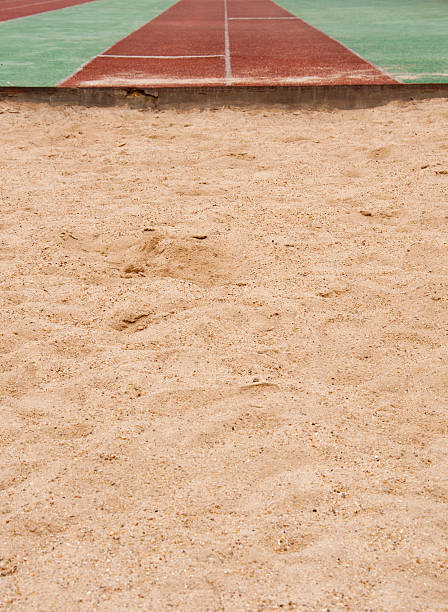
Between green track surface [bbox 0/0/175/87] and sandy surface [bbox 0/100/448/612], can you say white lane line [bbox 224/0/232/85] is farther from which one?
sandy surface [bbox 0/100/448/612]

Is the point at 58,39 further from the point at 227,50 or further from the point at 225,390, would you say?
the point at 225,390

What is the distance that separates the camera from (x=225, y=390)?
221 cm

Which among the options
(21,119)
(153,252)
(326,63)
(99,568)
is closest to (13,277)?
(153,252)

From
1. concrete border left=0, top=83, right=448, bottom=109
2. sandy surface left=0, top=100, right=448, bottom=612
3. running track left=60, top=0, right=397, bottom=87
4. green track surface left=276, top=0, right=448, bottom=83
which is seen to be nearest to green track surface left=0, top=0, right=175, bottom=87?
running track left=60, top=0, right=397, bottom=87

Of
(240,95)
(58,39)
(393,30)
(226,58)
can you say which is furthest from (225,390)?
(393,30)

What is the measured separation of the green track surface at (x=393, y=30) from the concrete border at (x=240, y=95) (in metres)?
0.95

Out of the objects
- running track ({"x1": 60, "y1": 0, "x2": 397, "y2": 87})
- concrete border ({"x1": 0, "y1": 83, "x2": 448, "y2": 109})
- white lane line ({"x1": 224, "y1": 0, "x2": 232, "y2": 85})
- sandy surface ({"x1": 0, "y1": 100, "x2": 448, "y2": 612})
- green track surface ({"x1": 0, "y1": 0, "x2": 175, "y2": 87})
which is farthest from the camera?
green track surface ({"x1": 0, "y1": 0, "x2": 175, "y2": 87})

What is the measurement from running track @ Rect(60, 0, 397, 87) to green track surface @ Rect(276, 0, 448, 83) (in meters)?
0.32

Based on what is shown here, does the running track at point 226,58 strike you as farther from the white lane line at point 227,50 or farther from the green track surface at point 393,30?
the green track surface at point 393,30

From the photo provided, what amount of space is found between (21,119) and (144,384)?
4370 millimetres

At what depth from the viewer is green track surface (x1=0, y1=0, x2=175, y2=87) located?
7.41 meters

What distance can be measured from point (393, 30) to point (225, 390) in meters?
10.8

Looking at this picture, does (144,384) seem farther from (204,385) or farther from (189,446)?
(189,446)

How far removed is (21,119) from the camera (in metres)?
5.75
